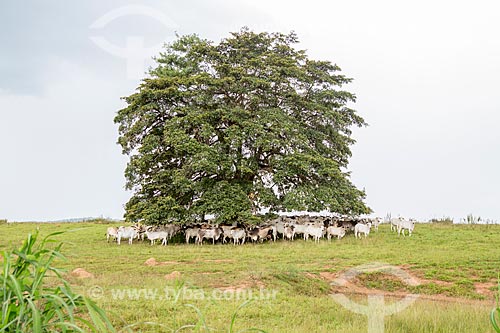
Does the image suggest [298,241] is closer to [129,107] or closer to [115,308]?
[129,107]

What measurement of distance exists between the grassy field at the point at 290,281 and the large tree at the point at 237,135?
221cm

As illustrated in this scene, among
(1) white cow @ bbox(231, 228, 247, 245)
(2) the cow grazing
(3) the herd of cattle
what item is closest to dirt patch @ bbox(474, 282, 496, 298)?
(3) the herd of cattle

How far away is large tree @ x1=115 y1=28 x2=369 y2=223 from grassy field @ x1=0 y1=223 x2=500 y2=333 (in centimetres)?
221

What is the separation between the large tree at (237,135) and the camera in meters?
21.6

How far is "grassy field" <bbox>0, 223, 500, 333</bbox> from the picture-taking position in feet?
22.5

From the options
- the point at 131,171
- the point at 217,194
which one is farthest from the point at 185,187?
the point at 131,171

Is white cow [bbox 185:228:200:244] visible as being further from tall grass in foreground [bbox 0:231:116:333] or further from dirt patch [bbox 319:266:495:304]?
tall grass in foreground [bbox 0:231:116:333]

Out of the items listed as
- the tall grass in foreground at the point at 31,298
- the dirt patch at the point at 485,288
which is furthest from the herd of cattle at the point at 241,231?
the tall grass in foreground at the point at 31,298

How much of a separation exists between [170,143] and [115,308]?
14971mm

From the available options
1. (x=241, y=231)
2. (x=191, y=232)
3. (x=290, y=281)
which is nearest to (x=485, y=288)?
(x=290, y=281)

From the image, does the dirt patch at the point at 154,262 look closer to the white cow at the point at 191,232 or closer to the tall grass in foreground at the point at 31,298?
the white cow at the point at 191,232

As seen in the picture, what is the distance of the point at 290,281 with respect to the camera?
36.0 ft

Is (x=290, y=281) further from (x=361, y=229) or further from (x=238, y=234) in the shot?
(x=361, y=229)

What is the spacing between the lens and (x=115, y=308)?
7.48 m
